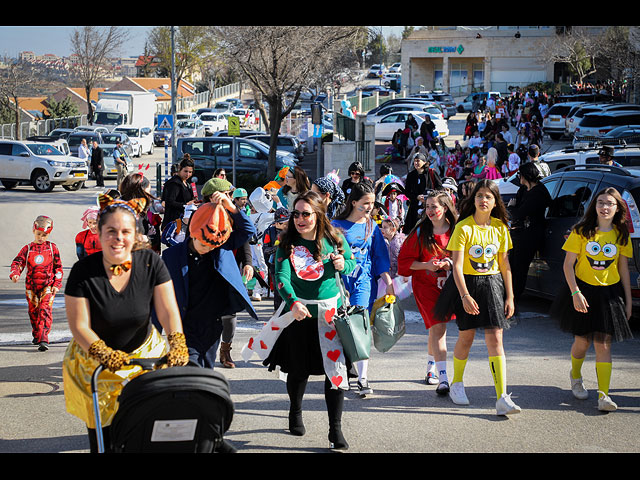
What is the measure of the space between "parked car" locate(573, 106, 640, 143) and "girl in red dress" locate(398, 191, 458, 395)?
968 inches

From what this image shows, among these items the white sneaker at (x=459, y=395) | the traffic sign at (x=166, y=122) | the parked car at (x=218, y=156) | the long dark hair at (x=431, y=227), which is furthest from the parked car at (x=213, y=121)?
the white sneaker at (x=459, y=395)

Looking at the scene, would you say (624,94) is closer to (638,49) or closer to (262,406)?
(638,49)

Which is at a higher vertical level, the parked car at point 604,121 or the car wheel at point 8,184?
the parked car at point 604,121

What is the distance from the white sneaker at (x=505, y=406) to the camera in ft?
21.4

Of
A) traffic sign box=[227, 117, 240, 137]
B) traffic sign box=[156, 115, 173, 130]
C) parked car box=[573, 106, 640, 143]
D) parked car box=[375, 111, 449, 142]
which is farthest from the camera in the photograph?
parked car box=[375, 111, 449, 142]

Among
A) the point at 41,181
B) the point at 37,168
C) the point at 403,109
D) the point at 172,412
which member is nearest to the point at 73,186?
the point at 41,181

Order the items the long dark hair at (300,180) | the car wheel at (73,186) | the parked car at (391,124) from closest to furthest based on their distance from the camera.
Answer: the long dark hair at (300,180) → the car wheel at (73,186) → the parked car at (391,124)

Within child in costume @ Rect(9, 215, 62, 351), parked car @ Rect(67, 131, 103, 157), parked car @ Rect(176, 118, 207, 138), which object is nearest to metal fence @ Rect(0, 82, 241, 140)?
parked car @ Rect(176, 118, 207, 138)

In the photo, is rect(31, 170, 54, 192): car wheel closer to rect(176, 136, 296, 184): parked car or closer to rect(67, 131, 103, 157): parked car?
rect(176, 136, 296, 184): parked car

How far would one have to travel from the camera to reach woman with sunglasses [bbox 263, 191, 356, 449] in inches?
228

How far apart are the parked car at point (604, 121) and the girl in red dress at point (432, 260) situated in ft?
80.7

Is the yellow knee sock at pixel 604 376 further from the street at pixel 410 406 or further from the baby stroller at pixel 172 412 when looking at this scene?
the baby stroller at pixel 172 412

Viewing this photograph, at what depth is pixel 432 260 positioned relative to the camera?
281 inches
